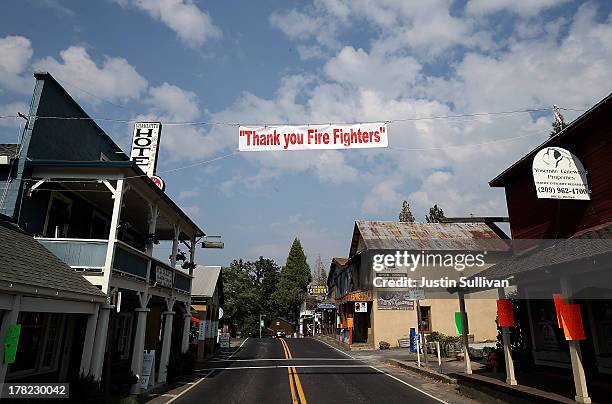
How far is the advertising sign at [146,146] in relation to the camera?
60.1 ft

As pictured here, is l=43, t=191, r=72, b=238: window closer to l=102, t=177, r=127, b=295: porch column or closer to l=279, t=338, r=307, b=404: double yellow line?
l=102, t=177, r=127, b=295: porch column

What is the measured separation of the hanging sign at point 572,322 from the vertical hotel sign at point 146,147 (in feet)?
52.1

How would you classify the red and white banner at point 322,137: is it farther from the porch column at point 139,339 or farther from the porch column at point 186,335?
the porch column at point 186,335

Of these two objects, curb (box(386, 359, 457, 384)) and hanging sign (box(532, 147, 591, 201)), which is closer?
hanging sign (box(532, 147, 591, 201))

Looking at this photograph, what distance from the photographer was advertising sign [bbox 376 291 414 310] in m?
32.3

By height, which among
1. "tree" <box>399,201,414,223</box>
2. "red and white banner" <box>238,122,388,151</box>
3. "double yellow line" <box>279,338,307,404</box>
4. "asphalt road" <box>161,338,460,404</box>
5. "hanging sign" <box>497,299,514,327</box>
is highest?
"tree" <box>399,201,414,223</box>

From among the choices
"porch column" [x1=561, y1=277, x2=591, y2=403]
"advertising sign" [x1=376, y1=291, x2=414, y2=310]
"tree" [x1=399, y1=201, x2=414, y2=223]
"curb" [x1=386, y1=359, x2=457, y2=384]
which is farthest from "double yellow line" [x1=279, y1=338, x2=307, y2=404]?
"tree" [x1=399, y1=201, x2=414, y2=223]

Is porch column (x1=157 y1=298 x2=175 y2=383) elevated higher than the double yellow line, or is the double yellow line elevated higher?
porch column (x1=157 y1=298 x2=175 y2=383)

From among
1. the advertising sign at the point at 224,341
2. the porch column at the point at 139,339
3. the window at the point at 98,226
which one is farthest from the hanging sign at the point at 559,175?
the advertising sign at the point at 224,341

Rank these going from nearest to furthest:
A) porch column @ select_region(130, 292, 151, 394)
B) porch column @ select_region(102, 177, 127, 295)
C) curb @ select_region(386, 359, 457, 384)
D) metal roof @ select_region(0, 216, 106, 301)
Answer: metal roof @ select_region(0, 216, 106, 301), porch column @ select_region(102, 177, 127, 295), porch column @ select_region(130, 292, 151, 394), curb @ select_region(386, 359, 457, 384)

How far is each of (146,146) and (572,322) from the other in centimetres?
1721

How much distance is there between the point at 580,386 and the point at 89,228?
15873 millimetres

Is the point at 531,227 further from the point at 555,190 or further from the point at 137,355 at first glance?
the point at 137,355

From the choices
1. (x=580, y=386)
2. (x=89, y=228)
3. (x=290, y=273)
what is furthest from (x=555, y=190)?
(x=290, y=273)
